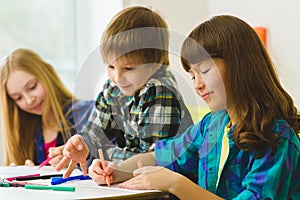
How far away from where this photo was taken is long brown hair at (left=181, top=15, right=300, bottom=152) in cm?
97

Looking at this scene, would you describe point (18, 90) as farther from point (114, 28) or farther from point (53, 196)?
point (53, 196)

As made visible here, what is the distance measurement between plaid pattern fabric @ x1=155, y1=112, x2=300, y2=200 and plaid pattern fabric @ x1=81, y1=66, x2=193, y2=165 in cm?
3

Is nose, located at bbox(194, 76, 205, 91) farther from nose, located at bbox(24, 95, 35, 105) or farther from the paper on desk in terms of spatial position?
nose, located at bbox(24, 95, 35, 105)

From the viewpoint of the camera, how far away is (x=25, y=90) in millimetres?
1568

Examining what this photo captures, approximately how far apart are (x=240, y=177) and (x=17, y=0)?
1.29 meters

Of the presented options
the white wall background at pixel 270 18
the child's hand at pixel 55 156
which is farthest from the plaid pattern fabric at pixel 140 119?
the white wall background at pixel 270 18

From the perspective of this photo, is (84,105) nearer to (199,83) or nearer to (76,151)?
(76,151)

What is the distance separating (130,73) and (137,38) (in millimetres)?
69

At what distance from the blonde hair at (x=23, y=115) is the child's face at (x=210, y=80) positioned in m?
0.71

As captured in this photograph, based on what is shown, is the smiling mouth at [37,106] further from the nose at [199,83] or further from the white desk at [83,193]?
A: the nose at [199,83]

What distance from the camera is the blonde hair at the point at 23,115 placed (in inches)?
62.5

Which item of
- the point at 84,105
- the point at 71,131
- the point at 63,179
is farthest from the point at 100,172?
the point at 71,131

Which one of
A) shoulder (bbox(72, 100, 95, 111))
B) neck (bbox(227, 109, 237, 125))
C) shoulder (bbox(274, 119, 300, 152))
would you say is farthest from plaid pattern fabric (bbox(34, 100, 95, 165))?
shoulder (bbox(274, 119, 300, 152))

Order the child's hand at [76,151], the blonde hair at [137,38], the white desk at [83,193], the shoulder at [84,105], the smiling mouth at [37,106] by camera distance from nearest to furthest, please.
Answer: the white desk at [83,193]
the blonde hair at [137,38]
the child's hand at [76,151]
the shoulder at [84,105]
the smiling mouth at [37,106]
